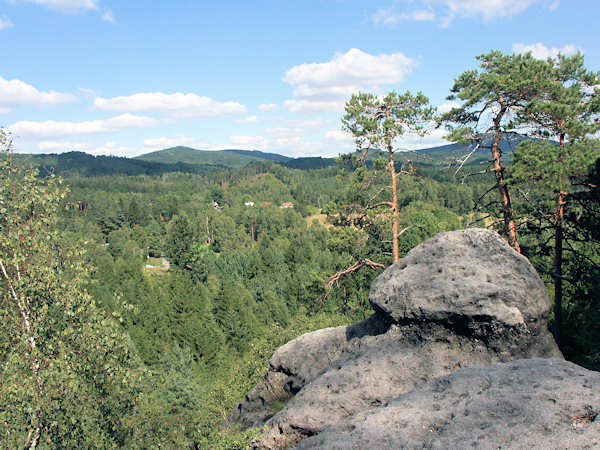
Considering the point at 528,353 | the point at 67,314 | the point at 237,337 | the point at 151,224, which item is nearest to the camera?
Answer: the point at 67,314

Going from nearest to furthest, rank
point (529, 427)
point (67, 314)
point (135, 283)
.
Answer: point (529, 427), point (67, 314), point (135, 283)

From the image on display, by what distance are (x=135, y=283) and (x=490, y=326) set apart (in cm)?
6189

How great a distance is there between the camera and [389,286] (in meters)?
11.9

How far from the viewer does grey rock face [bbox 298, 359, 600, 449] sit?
19.5ft

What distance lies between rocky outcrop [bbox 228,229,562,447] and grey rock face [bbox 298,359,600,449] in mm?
1855

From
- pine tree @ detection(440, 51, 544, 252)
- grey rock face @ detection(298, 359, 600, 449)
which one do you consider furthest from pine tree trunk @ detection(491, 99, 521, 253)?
grey rock face @ detection(298, 359, 600, 449)

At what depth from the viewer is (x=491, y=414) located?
6.59 meters

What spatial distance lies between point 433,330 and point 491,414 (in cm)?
422

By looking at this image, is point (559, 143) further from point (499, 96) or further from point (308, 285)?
point (308, 285)

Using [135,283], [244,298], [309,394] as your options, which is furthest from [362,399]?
[135,283]

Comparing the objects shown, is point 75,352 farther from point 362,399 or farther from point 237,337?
point 237,337

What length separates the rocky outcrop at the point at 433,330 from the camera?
10.1 metres

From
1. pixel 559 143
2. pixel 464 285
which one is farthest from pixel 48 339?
pixel 559 143

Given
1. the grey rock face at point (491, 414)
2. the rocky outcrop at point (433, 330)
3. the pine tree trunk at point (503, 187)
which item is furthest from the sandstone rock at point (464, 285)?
the pine tree trunk at point (503, 187)
